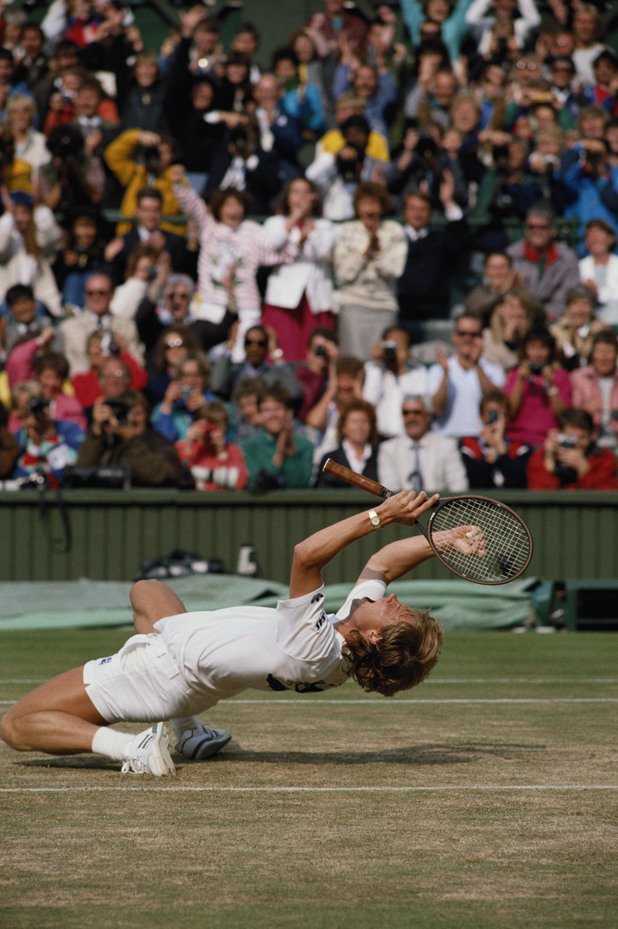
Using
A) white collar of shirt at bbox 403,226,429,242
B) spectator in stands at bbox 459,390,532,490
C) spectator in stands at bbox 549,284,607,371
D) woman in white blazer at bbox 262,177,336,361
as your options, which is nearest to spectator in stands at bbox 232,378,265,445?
woman in white blazer at bbox 262,177,336,361

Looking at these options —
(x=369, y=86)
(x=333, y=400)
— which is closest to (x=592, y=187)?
(x=369, y=86)

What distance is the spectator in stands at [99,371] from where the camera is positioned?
16.2m

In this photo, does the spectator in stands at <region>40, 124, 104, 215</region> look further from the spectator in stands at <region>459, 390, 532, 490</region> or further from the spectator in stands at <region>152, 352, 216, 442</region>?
the spectator in stands at <region>459, 390, 532, 490</region>

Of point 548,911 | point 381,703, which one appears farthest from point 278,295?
point 548,911

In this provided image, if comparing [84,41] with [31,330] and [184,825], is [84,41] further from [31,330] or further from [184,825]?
[184,825]

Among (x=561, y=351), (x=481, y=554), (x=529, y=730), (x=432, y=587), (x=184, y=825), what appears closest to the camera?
(x=184, y=825)

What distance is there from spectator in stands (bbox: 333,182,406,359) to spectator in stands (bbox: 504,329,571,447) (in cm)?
172

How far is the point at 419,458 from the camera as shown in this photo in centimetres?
1500

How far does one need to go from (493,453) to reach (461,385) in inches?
34.7

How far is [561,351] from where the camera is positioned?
1662cm

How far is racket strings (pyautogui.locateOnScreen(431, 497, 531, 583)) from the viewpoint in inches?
280

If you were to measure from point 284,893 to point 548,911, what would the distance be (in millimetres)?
763

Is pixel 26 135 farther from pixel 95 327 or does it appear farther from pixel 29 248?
pixel 95 327

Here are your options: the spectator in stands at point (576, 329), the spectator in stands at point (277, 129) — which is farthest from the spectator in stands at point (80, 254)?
the spectator in stands at point (576, 329)
